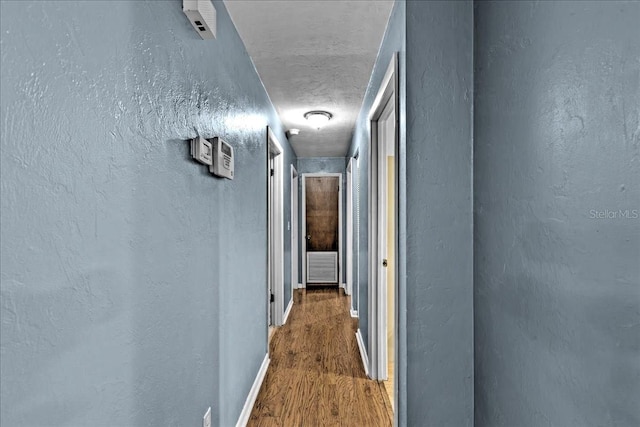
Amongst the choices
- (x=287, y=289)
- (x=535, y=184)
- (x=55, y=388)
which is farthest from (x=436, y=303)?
(x=287, y=289)

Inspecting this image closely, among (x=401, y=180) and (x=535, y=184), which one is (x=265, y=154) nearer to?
(x=401, y=180)

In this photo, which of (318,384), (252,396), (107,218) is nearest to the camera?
(107,218)

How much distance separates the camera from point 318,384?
283cm

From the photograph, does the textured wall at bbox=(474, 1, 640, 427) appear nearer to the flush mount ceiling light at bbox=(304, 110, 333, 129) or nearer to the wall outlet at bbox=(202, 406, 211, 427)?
the wall outlet at bbox=(202, 406, 211, 427)

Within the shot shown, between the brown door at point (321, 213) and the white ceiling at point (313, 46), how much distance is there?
2.90m

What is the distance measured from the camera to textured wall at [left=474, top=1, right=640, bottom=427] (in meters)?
0.81

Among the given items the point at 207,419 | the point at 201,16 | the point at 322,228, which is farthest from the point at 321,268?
the point at 201,16

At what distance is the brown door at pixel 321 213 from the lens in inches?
266

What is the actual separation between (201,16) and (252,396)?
224 centimetres

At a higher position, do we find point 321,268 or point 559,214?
point 559,214

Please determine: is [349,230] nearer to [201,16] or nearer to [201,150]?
[201,150]

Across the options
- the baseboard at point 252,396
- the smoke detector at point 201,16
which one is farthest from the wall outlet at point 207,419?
the smoke detector at point 201,16

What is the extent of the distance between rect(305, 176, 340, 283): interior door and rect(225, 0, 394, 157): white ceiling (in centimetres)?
290

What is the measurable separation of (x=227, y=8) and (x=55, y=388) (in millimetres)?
1855
